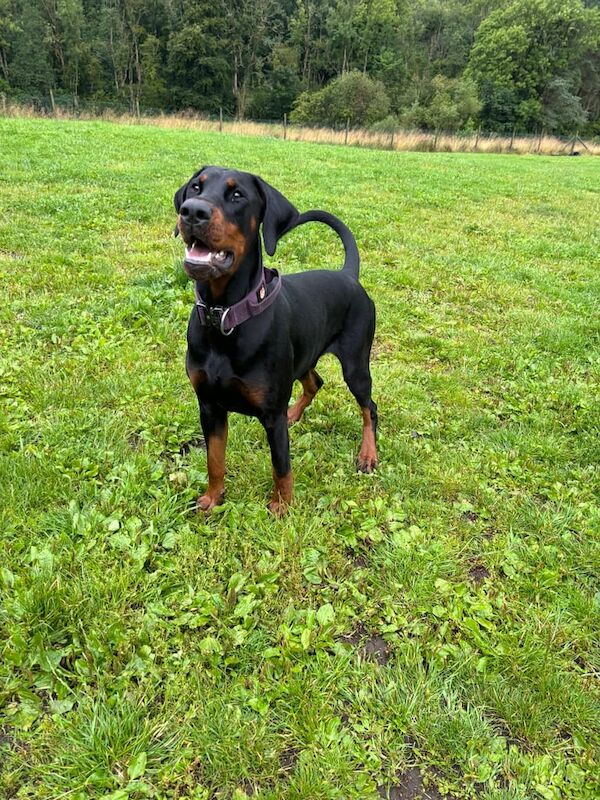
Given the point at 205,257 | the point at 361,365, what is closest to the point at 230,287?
the point at 205,257

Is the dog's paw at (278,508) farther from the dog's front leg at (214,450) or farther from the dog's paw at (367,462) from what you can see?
the dog's paw at (367,462)

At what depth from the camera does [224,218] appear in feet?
7.35

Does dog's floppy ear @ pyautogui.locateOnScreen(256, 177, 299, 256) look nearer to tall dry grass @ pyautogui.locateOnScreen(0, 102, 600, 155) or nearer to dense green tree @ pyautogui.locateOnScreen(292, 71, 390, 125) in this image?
tall dry grass @ pyautogui.locateOnScreen(0, 102, 600, 155)

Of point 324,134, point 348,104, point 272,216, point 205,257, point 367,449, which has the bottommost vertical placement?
point 367,449

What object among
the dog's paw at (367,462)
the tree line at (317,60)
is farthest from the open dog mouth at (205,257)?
the tree line at (317,60)

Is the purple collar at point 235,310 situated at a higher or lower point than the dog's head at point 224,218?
lower

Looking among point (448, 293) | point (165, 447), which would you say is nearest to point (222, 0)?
point (448, 293)

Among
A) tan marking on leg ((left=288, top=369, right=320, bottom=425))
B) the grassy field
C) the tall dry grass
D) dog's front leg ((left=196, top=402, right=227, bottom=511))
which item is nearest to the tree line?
the tall dry grass

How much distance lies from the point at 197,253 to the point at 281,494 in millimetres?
1378

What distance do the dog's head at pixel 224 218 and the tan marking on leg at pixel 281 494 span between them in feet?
3.76

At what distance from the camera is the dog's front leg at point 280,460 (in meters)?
2.68

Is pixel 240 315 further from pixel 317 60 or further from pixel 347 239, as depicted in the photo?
pixel 317 60

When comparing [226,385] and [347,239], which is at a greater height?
[347,239]

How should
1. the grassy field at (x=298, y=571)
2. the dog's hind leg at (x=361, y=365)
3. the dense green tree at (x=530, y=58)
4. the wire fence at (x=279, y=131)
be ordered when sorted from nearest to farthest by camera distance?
1. the grassy field at (x=298, y=571)
2. the dog's hind leg at (x=361, y=365)
3. the wire fence at (x=279, y=131)
4. the dense green tree at (x=530, y=58)
